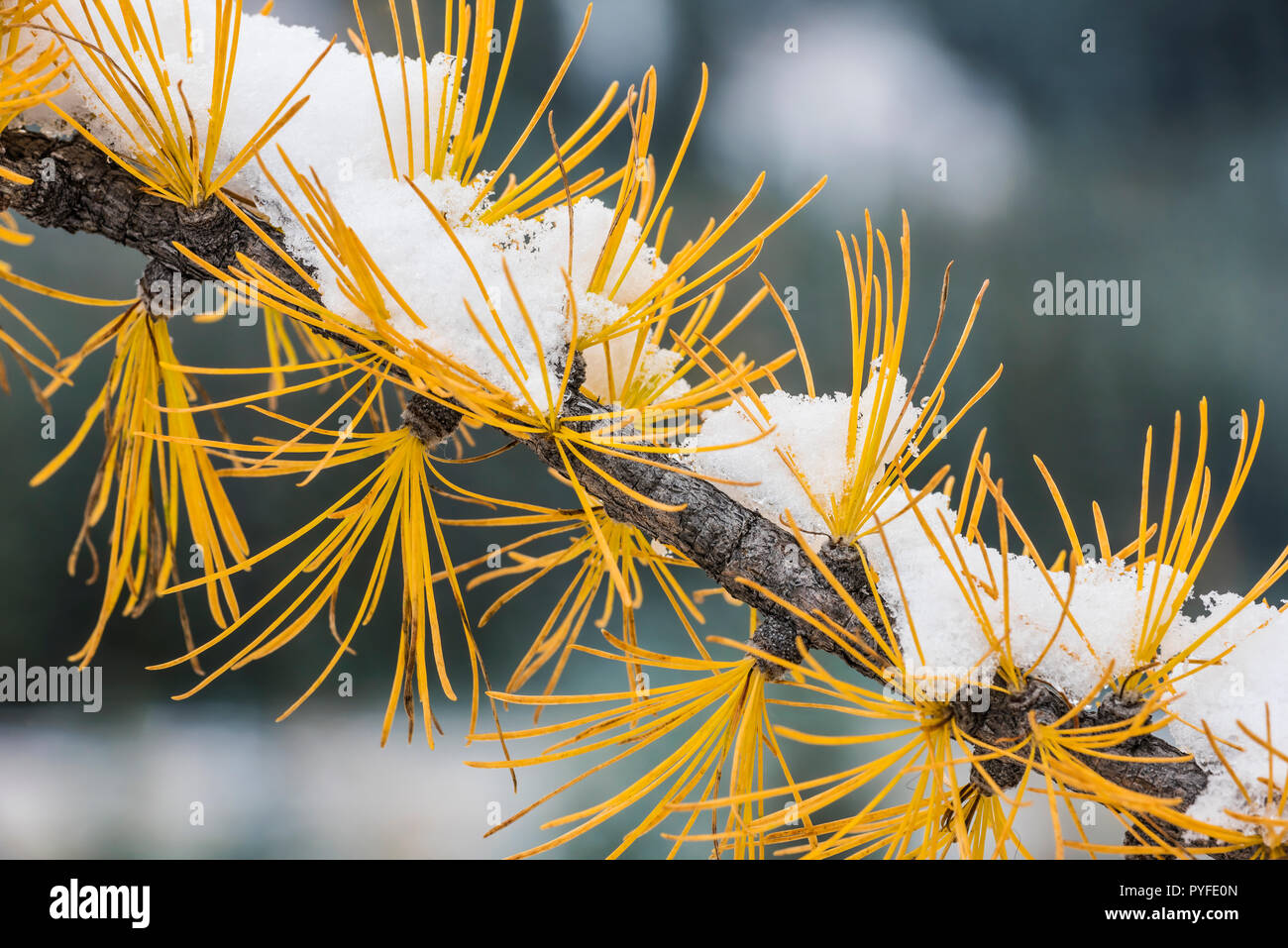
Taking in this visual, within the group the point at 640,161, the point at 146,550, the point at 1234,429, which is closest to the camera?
the point at 640,161

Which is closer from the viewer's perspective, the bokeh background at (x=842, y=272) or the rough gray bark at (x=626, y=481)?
the rough gray bark at (x=626, y=481)

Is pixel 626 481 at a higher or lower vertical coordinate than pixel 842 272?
lower

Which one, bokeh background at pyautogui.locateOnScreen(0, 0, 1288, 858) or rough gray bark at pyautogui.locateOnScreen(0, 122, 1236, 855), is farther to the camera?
bokeh background at pyautogui.locateOnScreen(0, 0, 1288, 858)

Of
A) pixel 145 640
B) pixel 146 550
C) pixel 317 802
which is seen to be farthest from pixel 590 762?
pixel 146 550

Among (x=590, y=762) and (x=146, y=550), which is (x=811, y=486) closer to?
(x=146, y=550)

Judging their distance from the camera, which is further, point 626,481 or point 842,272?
point 842,272
